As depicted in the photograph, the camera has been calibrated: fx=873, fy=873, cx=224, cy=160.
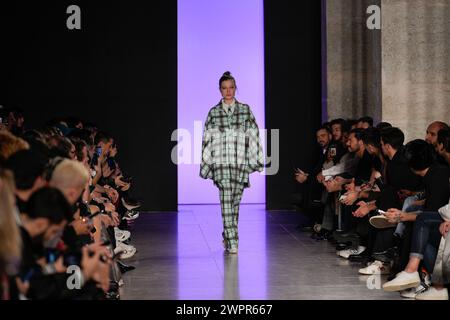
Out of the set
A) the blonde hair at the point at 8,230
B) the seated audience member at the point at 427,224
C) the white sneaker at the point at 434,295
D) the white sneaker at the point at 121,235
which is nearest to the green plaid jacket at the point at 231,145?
the white sneaker at the point at 121,235

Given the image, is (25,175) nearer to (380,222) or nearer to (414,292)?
(414,292)

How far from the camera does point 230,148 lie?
24.1 feet

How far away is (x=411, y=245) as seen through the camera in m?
5.33

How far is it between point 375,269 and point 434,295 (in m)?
1.02

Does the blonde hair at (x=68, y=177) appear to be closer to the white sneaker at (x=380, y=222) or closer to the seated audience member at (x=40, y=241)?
the seated audience member at (x=40, y=241)

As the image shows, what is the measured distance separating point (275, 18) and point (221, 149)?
16.0 ft

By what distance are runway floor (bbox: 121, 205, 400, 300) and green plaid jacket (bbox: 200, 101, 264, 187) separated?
687mm

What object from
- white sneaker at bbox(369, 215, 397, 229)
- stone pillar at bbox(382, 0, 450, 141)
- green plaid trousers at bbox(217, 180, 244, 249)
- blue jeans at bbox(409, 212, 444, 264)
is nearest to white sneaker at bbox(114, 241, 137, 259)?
green plaid trousers at bbox(217, 180, 244, 249)

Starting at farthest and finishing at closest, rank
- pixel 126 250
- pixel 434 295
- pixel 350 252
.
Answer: pixel 126 250
pixel 350 252
pixel 434 295

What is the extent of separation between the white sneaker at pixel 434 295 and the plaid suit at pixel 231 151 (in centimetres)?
242

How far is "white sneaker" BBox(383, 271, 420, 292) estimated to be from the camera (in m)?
5.18

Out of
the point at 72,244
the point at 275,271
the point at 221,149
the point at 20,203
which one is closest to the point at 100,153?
the point at 221,149

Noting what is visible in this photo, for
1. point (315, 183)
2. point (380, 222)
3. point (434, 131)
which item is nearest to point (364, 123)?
point (315, 183)

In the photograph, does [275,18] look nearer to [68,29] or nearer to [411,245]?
[68,29]
